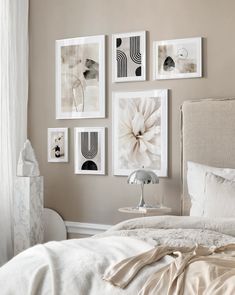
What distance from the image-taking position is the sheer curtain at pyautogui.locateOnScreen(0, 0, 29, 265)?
4676 mm

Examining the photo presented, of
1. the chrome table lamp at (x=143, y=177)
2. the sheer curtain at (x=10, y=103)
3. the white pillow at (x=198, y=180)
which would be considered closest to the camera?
the white pillow at (x=198, y=180)

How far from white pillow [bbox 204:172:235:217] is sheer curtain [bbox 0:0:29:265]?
1.81m

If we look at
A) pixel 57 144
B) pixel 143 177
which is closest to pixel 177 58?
pixel 143 177

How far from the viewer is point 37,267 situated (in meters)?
2.32

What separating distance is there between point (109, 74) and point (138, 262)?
269 cm

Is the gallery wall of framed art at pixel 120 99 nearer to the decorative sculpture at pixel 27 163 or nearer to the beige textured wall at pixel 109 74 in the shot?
the beige textured wall at pixel 109 74

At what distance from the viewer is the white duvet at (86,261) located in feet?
7.09

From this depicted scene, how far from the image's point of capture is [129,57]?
4.56 meters

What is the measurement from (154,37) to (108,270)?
268 centimetres

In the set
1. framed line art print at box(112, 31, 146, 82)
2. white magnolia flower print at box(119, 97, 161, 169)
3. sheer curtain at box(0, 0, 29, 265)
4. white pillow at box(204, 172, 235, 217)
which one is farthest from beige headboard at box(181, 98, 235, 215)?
sheer curtain at box(0, 0, 29, 265)

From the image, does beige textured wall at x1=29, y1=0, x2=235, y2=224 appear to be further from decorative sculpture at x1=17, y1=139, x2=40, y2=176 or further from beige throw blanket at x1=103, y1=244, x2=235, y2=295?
beige throw blanket at x1=103, y1=244, x2=235, y2=295

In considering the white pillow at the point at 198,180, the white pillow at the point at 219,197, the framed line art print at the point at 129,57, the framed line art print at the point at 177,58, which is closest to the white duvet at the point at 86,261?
the white pillow at the point at 219,197

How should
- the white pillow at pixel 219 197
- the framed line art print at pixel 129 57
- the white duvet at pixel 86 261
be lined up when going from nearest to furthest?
1. the white duvet at pixel 86 261
2. the white pillow at pixel 219 197
3. the framed line art print at pixel 129 57

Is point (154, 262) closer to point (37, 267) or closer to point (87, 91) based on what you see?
point (37, 267)
